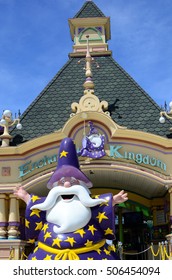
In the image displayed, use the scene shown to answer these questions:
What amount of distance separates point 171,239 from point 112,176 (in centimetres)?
261

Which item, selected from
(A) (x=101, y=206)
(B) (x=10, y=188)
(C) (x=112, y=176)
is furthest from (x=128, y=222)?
(A) (x=101, y=206)

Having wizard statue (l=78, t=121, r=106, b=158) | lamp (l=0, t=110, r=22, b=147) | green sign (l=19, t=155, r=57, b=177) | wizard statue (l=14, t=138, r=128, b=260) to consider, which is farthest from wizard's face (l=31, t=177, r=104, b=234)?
lamp (l=0, t=110, r=22, b=147)

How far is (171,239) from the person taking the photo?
11586mm

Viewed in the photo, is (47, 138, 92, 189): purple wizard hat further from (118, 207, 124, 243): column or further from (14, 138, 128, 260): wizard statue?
(118, 207, 124, 243): column

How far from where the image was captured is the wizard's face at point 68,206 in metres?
7.13

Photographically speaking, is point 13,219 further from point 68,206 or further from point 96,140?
point 68,206

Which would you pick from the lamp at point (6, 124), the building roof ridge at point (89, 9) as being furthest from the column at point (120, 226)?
the building roof ridge at point (89, 9)

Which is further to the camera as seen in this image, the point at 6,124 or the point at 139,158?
the point at 6,124

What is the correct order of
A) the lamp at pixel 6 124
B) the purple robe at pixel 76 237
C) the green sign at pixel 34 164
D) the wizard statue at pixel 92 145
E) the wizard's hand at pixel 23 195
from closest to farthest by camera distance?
the purple robe at pixel 76 237
the wizard's hand at pixel 23 195
the wizard statue at pixel 92 145
the green sign at pixel 34 164
the lamp at pixel 6 124

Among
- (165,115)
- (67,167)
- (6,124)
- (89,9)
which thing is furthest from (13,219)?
(89,9)

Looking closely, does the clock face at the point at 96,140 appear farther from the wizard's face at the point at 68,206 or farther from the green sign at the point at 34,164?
the wizard's face at the point at 68,206

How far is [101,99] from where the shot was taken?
14.6 m

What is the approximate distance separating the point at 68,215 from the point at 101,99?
7970mm
